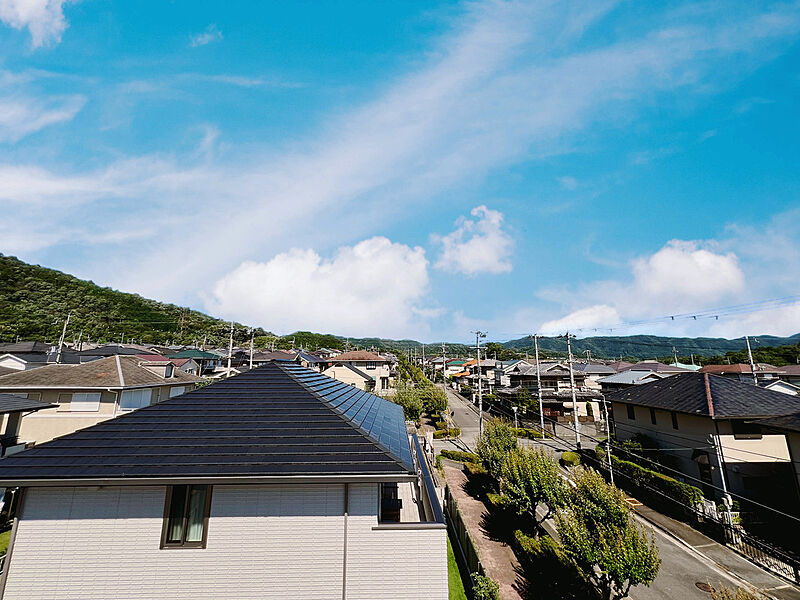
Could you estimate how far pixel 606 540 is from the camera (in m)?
9.93

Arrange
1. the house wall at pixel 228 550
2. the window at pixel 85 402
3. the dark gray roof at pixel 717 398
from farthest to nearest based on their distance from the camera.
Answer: the window at pixel 85 402 < the dark gray roof at pixel 717 398 < the house wall at pixel 228 550

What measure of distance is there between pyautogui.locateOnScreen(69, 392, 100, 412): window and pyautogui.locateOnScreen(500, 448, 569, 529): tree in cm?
2624

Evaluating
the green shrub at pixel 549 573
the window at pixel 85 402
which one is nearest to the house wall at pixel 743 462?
the green shrub at pixel 549 573

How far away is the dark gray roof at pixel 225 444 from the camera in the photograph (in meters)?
7.24

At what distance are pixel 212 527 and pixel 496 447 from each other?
15972mm

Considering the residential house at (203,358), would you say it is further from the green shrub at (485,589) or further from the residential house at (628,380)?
the residential house at (628,380)

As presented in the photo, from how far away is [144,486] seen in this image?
283 inches

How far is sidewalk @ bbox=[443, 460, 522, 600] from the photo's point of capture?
12.5m

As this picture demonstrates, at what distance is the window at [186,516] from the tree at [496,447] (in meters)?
15.0

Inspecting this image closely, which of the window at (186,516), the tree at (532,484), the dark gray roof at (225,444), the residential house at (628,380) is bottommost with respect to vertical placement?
the tree at (532,484)

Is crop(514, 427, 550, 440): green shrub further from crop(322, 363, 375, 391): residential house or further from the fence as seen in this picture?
crop(322, 363, 375, 391): residential house

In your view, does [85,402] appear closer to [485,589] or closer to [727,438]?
[485,589]

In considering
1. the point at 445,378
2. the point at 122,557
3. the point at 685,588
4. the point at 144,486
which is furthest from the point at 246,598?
the point at 445,378

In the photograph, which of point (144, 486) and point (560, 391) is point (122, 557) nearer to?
point (144, 486)
